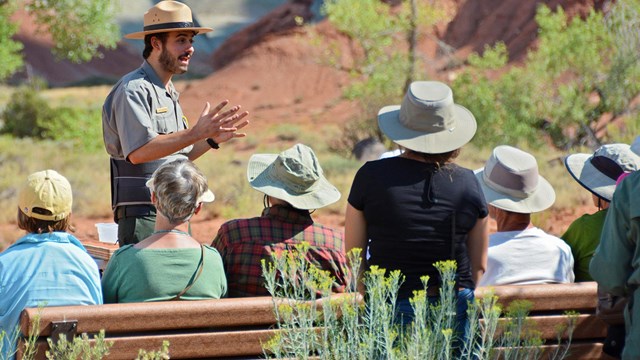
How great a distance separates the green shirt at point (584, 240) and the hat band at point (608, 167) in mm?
172

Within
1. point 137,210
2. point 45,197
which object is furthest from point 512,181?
point 45,197

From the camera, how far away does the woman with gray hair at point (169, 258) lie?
3863mm

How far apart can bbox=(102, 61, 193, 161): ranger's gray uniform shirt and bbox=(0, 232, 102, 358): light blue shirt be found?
0.83m

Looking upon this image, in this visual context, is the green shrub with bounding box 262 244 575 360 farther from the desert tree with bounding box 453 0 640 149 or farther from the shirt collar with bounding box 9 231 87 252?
the desert tree with bounding box 453 0 640 149

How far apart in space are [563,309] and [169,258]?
1.54 meters

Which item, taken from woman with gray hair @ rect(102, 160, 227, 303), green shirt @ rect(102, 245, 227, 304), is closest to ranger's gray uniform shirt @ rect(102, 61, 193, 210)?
woman with gray hair @ rect(102, 160, 227, 303)

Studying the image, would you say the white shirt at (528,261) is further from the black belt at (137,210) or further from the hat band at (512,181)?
the black belt at (137,210)

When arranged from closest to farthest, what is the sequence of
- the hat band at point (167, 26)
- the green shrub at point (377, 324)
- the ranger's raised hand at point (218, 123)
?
1. the green shrub at point (377, 324)
2. the ranger's raised hand at point (218, 123)
3. the hat band at point (167, 26)

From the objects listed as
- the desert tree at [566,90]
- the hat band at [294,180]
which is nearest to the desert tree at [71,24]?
the desert tree at [566,90]

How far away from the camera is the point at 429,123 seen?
3.87 metres

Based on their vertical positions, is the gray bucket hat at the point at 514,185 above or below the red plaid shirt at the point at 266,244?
above

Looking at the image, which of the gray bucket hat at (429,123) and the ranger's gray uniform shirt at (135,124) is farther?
the ranger's gray uniform shirt at (135,124)

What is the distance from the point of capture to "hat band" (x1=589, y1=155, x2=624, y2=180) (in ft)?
14.9

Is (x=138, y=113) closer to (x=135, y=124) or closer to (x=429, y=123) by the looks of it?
(x=135, y=124)
